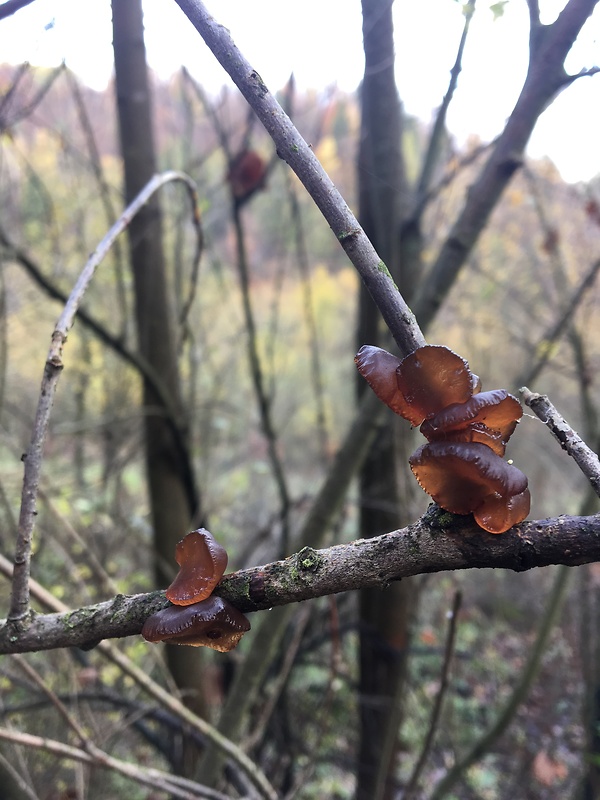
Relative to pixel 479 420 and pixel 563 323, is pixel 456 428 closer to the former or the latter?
pixel 479 420

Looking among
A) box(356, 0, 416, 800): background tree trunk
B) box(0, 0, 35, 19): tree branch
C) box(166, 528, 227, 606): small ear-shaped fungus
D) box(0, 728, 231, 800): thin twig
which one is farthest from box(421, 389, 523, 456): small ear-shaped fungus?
box(356, 0, 416, 800): background tree trunk

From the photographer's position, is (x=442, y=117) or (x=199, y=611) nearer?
(x=199, y=611)

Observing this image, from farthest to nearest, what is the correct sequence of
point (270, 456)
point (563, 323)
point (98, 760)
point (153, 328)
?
point (270, 456), point (153, 328), point (563, 323), point (98, 760)

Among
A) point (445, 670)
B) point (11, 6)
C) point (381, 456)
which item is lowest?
point (445, 670)

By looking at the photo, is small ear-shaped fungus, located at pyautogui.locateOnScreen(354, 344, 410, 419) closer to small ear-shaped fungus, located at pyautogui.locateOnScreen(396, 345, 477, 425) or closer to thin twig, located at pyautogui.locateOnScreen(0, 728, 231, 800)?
small ear-shaped fungus, located at pyautogui.locateOnScreen(396, 345, 477, 425)

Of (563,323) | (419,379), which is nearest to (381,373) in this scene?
(419,379)

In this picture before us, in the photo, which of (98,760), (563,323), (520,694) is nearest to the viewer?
(98,760)
